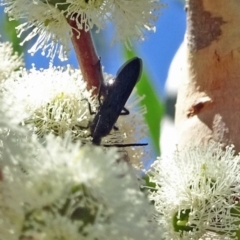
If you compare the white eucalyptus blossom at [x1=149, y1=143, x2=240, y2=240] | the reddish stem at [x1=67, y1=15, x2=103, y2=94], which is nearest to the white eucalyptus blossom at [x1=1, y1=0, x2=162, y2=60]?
the reddish stem at [x1=67, y1=15, x2=103, y2=94]

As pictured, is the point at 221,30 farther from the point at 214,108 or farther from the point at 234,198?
the point at 234,198

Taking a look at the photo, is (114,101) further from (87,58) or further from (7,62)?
(7,62)

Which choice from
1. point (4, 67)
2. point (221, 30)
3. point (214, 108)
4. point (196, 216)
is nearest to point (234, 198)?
point (196, 216)

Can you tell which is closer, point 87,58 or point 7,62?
point 87,58

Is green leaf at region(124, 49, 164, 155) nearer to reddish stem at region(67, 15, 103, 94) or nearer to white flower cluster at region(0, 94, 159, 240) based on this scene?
reddish stem at region(67, 15, 103, 94)

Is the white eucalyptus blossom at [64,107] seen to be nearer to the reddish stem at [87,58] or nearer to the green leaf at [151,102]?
the reddish stem at [87,58]

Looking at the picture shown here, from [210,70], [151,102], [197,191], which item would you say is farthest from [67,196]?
[151,102]
